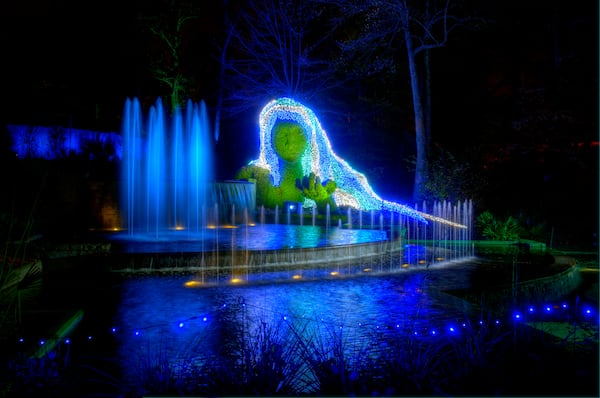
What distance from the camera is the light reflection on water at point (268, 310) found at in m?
5.73

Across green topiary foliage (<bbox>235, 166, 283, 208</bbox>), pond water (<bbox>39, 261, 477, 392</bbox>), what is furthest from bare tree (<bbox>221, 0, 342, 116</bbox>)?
pond water (<bbox>39, 261, 477, 392</bbox>)

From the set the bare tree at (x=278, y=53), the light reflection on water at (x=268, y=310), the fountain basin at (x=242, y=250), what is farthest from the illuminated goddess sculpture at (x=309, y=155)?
the bare tree at (x=278, y=53)

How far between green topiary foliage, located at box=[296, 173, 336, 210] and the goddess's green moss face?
0.93 metres

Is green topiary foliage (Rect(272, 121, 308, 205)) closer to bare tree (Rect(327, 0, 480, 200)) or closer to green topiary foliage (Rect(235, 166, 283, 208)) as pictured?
green topiary foliage (Rect(235, 166, 283, 208))

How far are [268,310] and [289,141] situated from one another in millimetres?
12489

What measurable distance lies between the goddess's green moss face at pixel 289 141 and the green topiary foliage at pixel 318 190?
93cm

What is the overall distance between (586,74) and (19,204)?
73.1ft

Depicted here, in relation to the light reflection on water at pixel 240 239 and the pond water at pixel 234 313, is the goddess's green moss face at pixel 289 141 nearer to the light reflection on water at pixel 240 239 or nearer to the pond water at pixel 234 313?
the light reflection on water at pixel 240 239

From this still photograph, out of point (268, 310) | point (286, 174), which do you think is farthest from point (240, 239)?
point (286, 174)

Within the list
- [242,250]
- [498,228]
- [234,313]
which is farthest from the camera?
[498,228]

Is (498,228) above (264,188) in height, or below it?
below

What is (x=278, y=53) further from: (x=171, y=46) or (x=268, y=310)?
(x=268, y=310)

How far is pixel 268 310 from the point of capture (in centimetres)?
716

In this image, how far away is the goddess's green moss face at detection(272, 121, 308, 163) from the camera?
1917 cm
